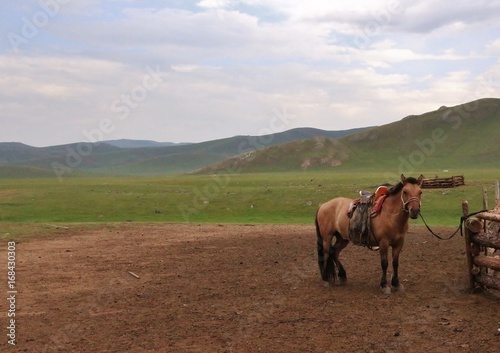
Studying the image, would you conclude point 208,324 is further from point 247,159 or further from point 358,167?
point 247,159

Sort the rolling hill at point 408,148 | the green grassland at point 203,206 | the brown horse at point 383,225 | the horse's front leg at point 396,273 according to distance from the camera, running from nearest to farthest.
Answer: the brown horse at point 383,225
the horse's front leg at point 396,273
the green grassland at point 203,206
the rolling hill at point 408,148

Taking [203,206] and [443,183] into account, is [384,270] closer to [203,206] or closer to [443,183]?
[203,206]

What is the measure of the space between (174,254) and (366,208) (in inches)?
315

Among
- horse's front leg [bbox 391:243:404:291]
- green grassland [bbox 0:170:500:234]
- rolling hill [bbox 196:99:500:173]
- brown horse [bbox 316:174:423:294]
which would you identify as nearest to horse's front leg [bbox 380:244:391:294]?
brown horse [bbox 316:174:423:294]

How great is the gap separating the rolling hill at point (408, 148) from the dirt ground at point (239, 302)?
107245 mm

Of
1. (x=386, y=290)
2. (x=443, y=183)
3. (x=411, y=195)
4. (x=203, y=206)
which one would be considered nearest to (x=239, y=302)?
(x=386, y=290)

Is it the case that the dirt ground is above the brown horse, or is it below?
below

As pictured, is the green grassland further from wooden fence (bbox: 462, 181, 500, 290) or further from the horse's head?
the horse's head

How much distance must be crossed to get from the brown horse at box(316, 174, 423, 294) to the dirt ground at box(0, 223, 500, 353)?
562 mm

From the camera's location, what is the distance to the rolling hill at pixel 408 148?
125806 mm

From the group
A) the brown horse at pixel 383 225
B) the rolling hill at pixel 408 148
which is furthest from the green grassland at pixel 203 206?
the rolling hill at pixel 408 148

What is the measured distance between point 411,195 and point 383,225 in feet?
3.36

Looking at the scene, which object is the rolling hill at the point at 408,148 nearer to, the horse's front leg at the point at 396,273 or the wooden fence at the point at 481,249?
the wooden fence at the point at 481,249

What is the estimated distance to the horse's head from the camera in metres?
10.7
